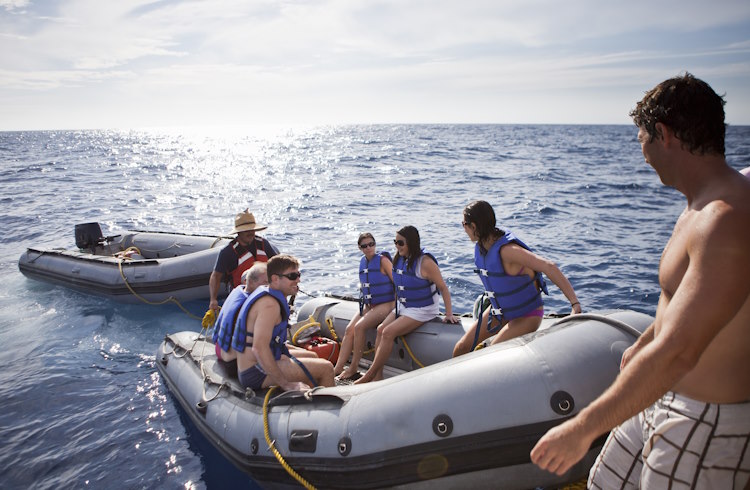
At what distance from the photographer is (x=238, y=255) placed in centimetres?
654

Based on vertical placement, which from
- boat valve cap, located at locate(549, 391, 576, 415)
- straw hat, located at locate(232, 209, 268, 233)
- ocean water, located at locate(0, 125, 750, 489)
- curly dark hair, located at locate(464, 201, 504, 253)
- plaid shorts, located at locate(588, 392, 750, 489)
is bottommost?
ocean water, located at locate(0, 125, 750, 489)

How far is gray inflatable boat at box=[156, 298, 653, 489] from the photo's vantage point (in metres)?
3.03

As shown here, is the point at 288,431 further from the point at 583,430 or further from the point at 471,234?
the point at 583,430

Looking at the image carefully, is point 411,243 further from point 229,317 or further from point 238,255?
point 238,255

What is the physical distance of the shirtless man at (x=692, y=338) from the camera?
4.59 ft

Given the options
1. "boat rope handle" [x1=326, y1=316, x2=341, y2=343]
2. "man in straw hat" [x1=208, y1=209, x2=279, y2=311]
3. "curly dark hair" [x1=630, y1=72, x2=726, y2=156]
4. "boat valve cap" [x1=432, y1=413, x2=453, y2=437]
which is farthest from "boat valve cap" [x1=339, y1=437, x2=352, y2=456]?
"man in straw hat" [x1=208, y1=209, x2=279, y2=311]

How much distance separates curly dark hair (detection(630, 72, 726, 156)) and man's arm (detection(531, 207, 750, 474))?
332 mm

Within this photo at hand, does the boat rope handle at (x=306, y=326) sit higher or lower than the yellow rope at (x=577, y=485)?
higher

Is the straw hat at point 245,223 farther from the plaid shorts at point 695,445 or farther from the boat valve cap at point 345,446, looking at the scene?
the plaid shorts at point 695,445

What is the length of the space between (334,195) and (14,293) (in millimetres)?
13807

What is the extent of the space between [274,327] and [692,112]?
3.31 metres

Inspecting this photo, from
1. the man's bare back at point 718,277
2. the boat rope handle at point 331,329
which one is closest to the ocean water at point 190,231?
the boat rope handle at point 331,329

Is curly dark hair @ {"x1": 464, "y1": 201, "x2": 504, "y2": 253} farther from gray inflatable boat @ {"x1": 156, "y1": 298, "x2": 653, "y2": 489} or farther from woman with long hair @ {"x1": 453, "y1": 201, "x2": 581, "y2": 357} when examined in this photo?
gray inflatable boat @ {"x1": 156, "y1": 298, "x2": 653, "y2": 489}

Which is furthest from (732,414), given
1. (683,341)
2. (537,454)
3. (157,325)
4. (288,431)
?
(157,325)
